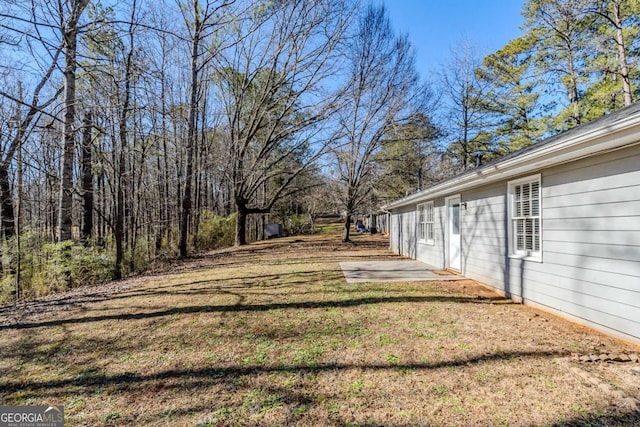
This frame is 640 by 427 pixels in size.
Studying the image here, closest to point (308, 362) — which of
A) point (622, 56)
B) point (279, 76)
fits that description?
point (279, 76)

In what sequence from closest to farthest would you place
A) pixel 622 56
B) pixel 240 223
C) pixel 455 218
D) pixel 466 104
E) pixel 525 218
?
1. pixel 525 218
2. pixel 455 218
3. pixel 622 56
4. pixel 240 223
5. pixel 466 104

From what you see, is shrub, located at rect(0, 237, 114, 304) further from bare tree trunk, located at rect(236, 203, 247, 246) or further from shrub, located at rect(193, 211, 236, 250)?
bare tree trunk, located at rect(236, 203, 247, 246)

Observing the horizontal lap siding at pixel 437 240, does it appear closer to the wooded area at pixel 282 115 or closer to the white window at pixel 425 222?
the white window at pixel 425 222

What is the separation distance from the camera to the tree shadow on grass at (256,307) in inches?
171

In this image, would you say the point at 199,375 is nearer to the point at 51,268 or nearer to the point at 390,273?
the point at 390,273

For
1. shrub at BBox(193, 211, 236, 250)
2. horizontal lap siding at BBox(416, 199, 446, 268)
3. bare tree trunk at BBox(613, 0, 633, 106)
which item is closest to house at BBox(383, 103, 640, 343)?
horizontal lap siding at BBox(416, 199, 446, 268)

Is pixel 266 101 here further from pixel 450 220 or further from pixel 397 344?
pixel 397 344

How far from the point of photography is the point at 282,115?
44.8ft

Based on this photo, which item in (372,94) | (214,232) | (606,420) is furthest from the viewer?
(372,94)

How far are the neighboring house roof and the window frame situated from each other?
3.05 m

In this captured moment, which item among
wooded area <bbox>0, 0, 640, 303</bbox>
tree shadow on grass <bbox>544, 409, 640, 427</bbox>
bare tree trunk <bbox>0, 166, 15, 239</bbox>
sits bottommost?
tree shadow on grass <bbox>544, 409, 640, 427</bbox>

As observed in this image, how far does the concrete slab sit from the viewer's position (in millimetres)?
6832

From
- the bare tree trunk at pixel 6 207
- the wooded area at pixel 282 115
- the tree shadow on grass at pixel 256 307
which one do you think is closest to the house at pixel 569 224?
the tree shadow on grass at pixel 256 307

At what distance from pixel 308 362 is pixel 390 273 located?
5.04 m
